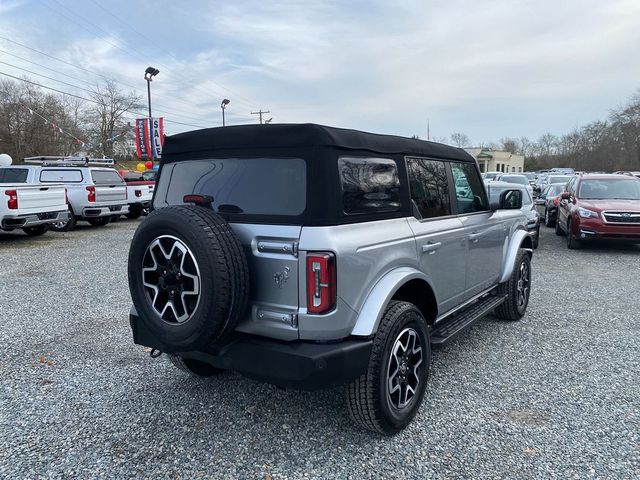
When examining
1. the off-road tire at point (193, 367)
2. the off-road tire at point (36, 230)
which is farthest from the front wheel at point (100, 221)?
the off-road tire at point (193, 367)

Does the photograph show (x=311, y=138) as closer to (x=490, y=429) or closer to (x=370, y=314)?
(x=370, y=314)

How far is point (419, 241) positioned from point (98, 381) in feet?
9.20

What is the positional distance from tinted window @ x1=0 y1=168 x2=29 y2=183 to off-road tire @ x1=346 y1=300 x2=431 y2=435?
44.9 ft

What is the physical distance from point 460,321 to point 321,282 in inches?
74.7

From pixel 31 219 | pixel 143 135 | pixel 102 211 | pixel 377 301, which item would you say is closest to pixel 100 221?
pixel 102 211

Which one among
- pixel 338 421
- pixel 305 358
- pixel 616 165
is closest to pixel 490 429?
pixel 338 421

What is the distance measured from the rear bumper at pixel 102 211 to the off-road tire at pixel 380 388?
12.9 meters

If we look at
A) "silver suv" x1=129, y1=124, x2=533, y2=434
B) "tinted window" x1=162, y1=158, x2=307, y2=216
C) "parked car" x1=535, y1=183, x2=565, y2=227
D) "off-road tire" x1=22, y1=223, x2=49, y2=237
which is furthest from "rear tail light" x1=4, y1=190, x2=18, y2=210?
"parked car" x1=535, y1=183, x2=565, y2=227

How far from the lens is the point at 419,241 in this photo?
3.18 m

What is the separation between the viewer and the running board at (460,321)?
3.39m

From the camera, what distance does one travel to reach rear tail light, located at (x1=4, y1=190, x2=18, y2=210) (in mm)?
10172

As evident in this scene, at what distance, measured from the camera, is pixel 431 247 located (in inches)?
130

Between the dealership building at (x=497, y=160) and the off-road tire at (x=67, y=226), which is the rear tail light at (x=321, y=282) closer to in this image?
the off-road tire at (x=67, y=226)

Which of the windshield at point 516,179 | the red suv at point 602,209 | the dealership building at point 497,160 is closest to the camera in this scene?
the red suv at point 602,209
